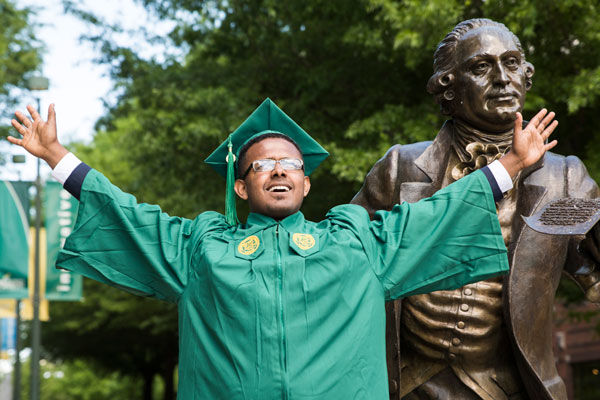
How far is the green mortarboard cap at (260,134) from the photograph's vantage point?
4.27 m

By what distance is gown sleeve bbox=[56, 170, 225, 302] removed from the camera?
404cm

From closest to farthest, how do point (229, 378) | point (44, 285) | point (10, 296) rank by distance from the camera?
1. point (229, 378)
2. point (10, 296)
3. point (44, 285)

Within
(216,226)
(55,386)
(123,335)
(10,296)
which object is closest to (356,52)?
(10,296)

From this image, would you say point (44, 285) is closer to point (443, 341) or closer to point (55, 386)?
point (443, 341)

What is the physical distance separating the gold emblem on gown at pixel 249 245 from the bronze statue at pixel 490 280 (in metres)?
0.93

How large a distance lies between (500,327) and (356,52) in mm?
10037

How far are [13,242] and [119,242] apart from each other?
1453 cm

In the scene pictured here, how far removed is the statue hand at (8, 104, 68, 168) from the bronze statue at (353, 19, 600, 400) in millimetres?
1705

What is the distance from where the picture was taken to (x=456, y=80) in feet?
15.8

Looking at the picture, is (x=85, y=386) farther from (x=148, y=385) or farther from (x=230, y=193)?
(x=230, y=193)

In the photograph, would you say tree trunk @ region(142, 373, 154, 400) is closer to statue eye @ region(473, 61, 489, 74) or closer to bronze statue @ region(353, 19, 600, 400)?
bronze statue @ region(353, 19, 600, 400)

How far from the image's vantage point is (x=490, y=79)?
4.68 meters

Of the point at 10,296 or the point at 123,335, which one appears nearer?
the point at 10,296

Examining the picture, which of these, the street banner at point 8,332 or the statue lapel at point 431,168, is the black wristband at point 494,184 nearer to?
the statue lapel at point 431,168
